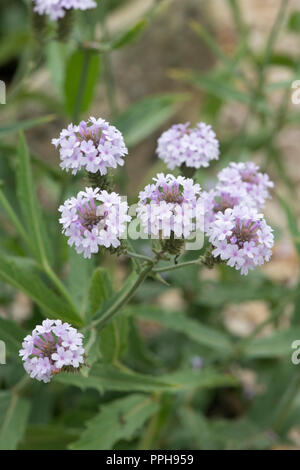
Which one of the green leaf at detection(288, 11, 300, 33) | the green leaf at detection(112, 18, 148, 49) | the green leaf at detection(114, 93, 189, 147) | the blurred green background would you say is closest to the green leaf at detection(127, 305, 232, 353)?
the blurred green background

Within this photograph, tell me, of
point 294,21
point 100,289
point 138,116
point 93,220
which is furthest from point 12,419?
point 294,21

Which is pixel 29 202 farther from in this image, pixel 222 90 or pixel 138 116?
pixel 222 90

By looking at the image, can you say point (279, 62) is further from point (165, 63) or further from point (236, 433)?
point (236, 433)

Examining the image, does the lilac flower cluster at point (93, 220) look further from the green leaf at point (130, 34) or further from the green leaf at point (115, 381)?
the green leaf at point (130, 34)

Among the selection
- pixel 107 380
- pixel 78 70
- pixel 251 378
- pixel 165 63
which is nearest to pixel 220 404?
pixel 251 378

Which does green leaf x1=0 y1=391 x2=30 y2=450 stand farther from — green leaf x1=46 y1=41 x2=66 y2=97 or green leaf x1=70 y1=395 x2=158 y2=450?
green leaf x1=46 y1=41 x2=66 y2=97
